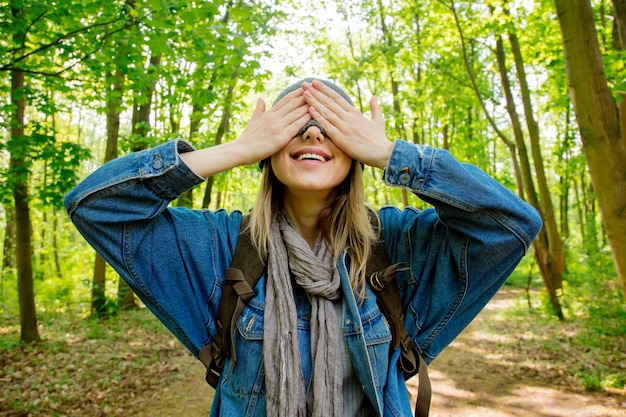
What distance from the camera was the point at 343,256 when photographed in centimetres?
166

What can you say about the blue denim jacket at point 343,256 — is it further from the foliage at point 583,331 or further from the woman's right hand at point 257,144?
the foliage at point 583,331

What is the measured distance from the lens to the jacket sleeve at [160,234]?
1469 millimetres

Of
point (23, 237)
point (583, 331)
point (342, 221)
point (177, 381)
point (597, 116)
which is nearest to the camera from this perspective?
point (342, 221)

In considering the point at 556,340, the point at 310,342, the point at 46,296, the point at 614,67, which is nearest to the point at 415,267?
the point at 310,342

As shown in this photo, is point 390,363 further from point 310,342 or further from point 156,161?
point 156,161

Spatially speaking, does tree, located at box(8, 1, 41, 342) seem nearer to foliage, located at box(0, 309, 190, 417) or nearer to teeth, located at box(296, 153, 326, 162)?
foliage, located at box(0, 309, 190, 417)

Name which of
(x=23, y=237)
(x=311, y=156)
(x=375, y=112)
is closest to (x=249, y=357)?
(x=311, y=156)

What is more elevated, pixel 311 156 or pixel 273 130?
A: pixel 273 130

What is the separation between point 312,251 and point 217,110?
8.69 m

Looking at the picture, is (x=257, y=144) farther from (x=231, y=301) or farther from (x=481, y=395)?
(x=481, y=395)

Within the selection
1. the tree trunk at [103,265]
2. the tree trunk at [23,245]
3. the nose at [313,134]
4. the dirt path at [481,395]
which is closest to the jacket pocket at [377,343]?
the nose at [313,134]

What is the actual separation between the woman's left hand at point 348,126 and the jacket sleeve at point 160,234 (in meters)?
0.52

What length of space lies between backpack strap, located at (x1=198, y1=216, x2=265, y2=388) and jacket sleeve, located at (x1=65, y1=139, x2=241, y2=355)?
6 cm

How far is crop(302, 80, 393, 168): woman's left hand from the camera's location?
154 centimetres
